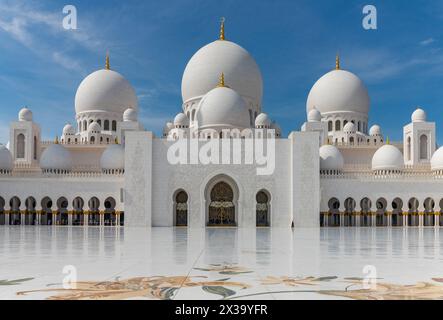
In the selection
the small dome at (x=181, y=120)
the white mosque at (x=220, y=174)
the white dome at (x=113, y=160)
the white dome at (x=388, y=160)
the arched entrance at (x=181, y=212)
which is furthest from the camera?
the small dome at (x=181, y=120)

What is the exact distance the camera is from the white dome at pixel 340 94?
28.2 m

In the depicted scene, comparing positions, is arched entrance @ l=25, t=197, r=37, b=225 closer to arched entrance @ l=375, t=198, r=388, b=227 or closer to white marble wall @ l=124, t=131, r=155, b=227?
white marble wall @ l=124, t=131, r=155, b=227

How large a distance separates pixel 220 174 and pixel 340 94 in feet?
38.3

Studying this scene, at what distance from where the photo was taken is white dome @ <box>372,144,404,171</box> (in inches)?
904

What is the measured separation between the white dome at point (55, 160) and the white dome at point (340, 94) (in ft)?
48.6

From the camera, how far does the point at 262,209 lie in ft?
66.0

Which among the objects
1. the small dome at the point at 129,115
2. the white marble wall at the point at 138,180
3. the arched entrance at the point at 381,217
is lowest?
the arched entrance at the point at 381,217

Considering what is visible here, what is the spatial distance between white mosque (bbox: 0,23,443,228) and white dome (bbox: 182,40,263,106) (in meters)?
0.06

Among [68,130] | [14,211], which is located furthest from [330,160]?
[68,130]

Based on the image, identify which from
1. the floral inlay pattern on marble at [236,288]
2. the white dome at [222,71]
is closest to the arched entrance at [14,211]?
the white dome at [222,71]

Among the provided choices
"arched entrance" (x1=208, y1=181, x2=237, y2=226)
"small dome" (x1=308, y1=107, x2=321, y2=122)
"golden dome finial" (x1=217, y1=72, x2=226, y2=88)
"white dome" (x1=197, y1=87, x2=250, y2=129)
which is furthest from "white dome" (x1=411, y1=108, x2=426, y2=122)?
"arched entrance" (x1=208, y1=181, x2=237, y2=226)

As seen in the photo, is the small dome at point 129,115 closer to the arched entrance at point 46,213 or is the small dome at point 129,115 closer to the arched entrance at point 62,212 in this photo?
the arched entrance at point 62,212

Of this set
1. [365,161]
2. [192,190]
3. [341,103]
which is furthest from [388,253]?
[341,103]
